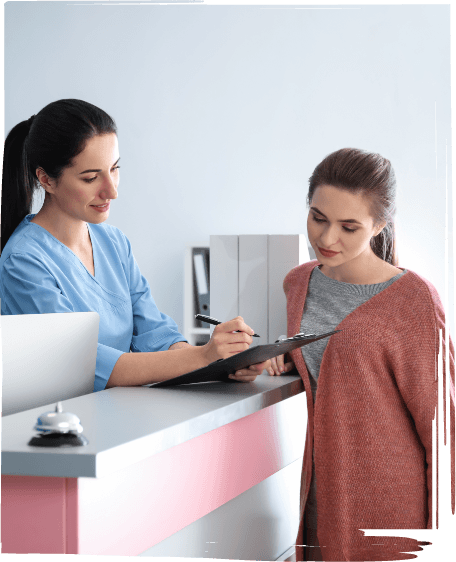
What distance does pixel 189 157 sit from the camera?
1665mm

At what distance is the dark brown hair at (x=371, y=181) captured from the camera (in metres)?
1.23

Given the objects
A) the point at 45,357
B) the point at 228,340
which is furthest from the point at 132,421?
the point at 228,340

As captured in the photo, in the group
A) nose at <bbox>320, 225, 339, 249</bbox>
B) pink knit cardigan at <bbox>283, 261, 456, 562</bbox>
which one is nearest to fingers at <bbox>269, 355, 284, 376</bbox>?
pink knit cardigan at <bbox>283, 261, 456, 562</bbox>

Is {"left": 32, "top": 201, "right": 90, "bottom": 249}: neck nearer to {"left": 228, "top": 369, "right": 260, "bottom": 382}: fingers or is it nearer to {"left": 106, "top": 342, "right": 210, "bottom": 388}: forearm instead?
{"left": 106, "top": 342, "right": 210, "bottom": 388}: forearm

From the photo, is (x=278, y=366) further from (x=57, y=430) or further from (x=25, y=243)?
(x=57, y=430)

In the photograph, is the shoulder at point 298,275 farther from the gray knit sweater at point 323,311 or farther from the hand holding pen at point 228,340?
the hand holding pen at point 228,340

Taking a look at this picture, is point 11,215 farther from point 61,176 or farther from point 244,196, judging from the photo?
point 244,196

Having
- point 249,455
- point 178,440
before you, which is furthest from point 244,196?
point 178,440

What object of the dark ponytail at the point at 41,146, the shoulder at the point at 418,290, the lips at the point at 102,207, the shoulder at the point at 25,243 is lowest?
the shoulder at the point at 418,290

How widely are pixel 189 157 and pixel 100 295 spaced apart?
0.46m

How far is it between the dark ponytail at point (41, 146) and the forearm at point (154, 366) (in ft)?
1.51

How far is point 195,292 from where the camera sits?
178 centimetres

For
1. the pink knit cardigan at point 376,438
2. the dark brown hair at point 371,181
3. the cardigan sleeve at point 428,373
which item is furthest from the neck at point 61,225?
the cardigan sleeve at point 428,373

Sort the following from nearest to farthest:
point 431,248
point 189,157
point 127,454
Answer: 1. point 127,454
2. point 431,248
3. point 189,157
